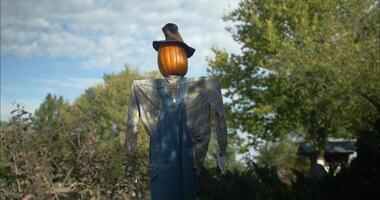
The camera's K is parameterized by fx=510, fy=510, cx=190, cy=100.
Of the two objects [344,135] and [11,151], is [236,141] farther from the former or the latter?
[11,151]

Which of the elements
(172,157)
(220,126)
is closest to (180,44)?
(220,126)

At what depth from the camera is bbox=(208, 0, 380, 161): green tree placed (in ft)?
51.4

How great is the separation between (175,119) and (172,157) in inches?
15.5

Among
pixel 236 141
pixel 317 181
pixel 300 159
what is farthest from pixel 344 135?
pixel 317 181

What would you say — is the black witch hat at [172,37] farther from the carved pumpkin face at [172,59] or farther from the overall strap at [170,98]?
the overall strap at [170,98]

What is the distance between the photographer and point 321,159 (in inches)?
764

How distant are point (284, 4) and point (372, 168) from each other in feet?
45.6

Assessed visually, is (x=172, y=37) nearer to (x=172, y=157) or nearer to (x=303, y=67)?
(x=172, y=157)

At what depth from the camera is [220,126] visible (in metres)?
5.16

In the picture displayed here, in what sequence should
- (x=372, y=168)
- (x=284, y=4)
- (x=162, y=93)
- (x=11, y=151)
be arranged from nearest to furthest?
(x=372, y=168), (x=162, y=93), (x=11, y=151), (x=284, y=4)

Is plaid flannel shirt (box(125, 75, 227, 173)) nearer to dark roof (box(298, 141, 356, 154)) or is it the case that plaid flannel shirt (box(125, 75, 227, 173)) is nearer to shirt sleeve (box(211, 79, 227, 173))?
shirt sleeve (box(211, 79, 227, 173))

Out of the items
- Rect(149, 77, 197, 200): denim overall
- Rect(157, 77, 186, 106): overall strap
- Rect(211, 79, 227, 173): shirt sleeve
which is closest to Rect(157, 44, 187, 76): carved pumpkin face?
Rect(157, 77, 186, 106): overall strap

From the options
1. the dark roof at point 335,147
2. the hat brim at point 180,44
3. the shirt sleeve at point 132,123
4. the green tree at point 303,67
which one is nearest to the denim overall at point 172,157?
the shirt sleeve at point 132,123

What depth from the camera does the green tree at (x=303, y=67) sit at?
15.7m
